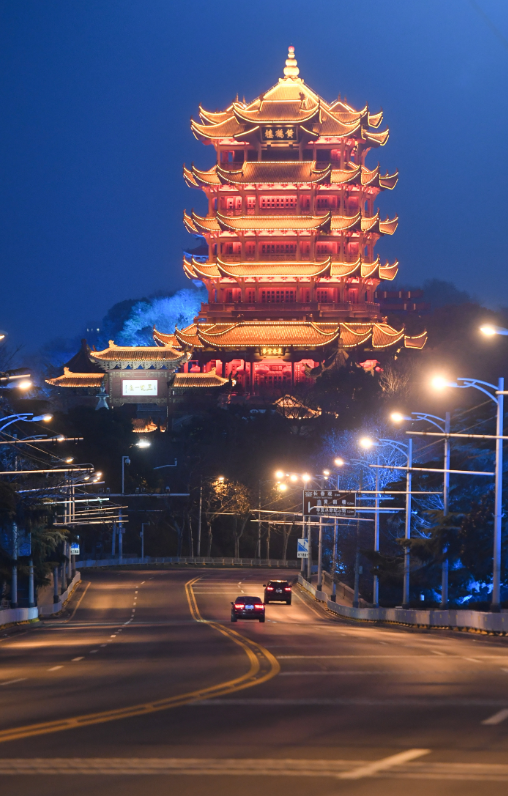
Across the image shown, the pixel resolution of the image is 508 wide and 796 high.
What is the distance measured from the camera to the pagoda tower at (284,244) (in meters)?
114

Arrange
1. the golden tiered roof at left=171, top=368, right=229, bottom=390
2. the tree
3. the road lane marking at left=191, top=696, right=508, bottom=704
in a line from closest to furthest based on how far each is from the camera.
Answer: the road lane marking at left=191, top=696, right=508, bottom=704 → the tree → the golden tiered roof at left=171, top=368, right=229, bottom=390

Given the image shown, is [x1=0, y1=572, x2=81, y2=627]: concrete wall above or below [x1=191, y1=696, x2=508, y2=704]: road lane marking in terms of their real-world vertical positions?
below

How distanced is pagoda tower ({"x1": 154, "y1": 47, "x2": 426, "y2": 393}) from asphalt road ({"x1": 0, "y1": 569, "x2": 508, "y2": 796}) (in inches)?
3355

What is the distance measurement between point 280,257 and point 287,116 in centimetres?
1510

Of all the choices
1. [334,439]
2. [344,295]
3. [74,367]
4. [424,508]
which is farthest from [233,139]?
[424,508]

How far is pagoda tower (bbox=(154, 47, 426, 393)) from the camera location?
114438 mm

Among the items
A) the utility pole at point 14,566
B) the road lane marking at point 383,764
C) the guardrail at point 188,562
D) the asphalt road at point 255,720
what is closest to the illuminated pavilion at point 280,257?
the guardrail at point 188,562

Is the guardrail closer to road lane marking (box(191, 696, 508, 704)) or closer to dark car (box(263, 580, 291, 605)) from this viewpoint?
dark car (box(263, 580, 291, 605))

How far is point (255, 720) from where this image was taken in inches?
576

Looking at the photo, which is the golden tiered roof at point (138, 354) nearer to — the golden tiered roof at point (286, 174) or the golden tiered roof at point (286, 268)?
the golden tiered roof at point (286, 268)

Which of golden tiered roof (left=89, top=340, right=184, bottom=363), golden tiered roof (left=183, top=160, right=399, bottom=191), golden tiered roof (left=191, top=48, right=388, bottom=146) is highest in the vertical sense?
golden tiered roof (left=191, top=48, right=388, bottom=146)

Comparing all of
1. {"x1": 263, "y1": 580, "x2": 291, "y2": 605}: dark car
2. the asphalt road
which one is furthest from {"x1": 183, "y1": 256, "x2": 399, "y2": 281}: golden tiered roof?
the asphalt road

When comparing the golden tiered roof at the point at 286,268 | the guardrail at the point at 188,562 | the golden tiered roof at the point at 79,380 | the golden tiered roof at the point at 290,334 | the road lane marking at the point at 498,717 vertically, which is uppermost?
the golden tiered roof at the point at 286,268

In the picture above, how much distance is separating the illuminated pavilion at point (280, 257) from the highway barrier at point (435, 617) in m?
49.4
